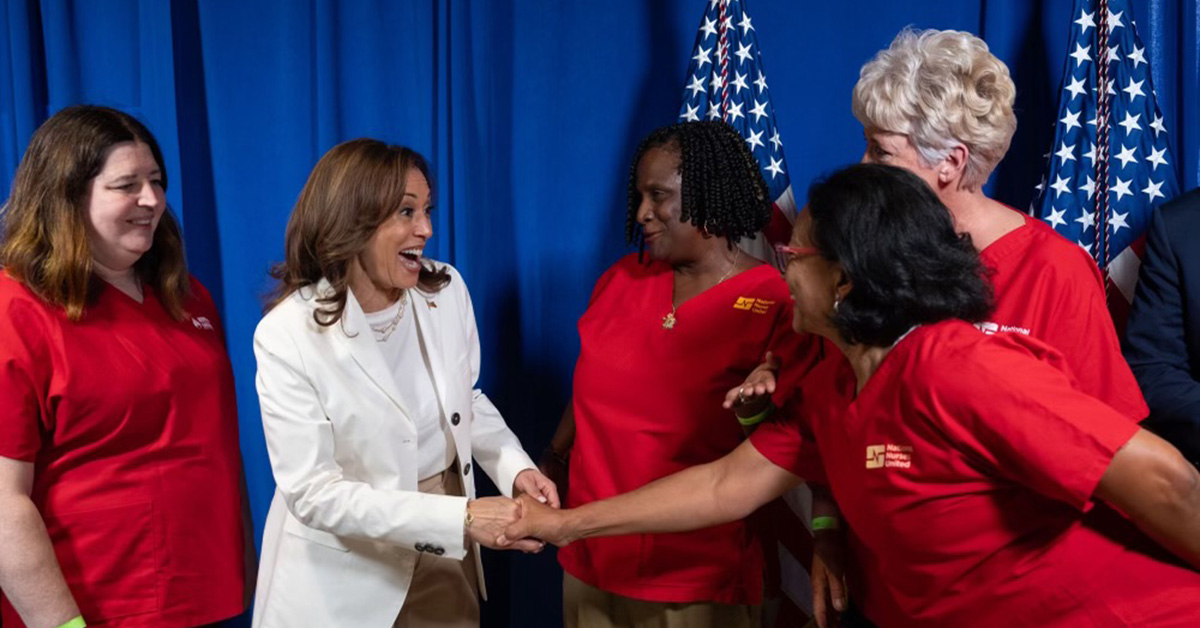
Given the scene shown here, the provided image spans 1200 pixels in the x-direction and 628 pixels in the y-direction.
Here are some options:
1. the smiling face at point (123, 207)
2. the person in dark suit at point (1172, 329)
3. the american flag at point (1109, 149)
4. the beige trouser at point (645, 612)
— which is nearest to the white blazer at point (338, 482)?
the smiling face at point (123, 207)

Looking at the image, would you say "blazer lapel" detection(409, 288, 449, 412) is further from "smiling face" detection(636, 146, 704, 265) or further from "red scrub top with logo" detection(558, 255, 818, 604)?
"smiling face" detection(636, 146, 704, 265)

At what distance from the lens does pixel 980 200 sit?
1.98m

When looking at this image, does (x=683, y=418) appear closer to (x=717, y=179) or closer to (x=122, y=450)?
(x=717, y=179)

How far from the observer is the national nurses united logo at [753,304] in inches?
85.3

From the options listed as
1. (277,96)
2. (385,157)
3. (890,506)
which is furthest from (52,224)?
(890,506)

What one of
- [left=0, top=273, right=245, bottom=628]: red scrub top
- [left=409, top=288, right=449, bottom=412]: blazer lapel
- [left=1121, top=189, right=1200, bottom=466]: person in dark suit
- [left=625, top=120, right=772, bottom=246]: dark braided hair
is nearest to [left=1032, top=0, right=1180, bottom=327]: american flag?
[left=1121, top=189, right=1200, bottom=466]: person in dark suit

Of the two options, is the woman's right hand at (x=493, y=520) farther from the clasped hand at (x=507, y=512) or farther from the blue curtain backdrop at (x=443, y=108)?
the blue curtain backdrop at (x=443, y=108)

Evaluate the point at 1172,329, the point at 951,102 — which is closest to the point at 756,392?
the point at 951,102

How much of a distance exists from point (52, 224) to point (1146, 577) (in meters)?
1.92

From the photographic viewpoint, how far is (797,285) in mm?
1702

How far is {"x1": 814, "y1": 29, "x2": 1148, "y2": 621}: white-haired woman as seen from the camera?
181 centimetres

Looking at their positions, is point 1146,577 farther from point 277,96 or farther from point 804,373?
point 277,96

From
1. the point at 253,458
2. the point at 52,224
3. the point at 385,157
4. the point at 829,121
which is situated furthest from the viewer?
the point at 253,458

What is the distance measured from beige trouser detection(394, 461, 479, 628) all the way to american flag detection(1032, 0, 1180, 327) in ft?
5.02
